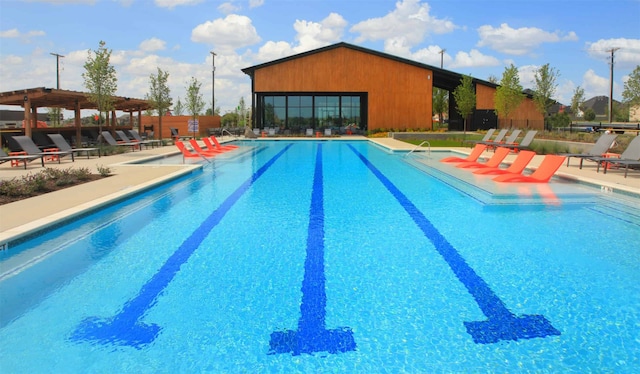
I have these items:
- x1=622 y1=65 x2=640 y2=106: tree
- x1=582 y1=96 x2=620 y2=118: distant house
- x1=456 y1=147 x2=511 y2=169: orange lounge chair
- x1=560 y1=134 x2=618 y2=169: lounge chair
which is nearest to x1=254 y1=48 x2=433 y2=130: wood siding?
x1=622 y1=65 x2=640 y2=106: tree

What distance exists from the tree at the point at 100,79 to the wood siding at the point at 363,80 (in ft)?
53.1

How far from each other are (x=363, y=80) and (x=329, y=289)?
30973mm

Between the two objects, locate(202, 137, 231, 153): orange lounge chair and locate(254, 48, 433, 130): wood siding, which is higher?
locate(254, 48, 433, 130): wood siding

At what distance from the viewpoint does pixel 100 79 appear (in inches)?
749

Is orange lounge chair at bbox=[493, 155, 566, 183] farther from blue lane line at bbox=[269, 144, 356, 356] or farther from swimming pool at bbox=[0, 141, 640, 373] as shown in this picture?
blue lane line at bbox=[269, 144, 356, 356]

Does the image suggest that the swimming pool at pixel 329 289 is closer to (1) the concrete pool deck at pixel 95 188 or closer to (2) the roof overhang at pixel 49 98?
(1) the concrete pool deck at pixel 95 188

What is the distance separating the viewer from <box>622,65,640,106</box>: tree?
25.4 metres

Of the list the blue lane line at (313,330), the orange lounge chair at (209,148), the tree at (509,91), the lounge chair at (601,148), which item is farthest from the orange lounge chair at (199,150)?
the tree at (509,91)

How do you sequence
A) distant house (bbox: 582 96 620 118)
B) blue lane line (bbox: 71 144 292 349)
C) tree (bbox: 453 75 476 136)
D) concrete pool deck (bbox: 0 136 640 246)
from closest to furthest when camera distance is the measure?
blue lane line (bbox: 71 144 292 349) → concrete pool deck (bbox: 0 136 640 246) → tree (bbox: 453 75 476 136) → distant house (bbox: 582 96 620 118)

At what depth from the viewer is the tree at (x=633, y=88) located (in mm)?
25406

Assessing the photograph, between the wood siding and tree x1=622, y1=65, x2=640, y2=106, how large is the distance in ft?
40.8

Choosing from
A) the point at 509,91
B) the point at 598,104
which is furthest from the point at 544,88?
the point at 598,104

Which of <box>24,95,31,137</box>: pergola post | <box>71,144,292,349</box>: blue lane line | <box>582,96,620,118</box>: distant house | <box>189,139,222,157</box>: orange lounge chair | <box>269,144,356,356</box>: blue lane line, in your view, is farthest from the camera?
<box>582,96,620,118</box>: distant house

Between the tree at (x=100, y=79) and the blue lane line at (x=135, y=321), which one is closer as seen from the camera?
the blue lane line at (x=135, y=321)
